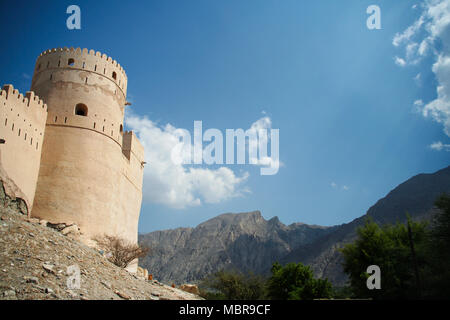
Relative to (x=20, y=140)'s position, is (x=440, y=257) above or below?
below

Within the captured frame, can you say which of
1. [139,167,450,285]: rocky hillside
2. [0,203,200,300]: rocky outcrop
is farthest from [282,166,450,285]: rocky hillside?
[0,203,200,300]: rocky outcrop

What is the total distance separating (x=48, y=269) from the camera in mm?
8914

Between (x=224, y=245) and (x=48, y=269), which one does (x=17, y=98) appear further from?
(x=224, y=245)

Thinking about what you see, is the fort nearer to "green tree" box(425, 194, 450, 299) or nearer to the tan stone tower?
the tan stone tower

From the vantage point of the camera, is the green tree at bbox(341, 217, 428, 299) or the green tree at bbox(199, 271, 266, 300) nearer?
the green tree at bbox(341, 217, 428, 299)

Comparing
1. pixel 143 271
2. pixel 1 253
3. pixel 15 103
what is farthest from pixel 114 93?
pixel 1 253

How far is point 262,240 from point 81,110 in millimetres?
66966

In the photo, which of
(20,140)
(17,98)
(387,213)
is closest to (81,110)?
(17,98)

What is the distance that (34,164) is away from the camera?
52.9ft

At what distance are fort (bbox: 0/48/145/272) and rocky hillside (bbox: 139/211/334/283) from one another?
53700mm

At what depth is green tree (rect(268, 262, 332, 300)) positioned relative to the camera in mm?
19078

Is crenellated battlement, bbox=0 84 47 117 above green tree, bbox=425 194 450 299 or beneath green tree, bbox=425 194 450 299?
above

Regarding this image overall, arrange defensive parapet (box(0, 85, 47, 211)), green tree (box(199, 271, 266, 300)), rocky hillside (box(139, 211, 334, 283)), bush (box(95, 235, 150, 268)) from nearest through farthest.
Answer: defensive parapet (box(0, 85, 47, 211))
bush (box(95, 235, 150, 268))
green tree (box(199, 271, 266, 300))
rocky hillside (box(139, 211, 334, 283))

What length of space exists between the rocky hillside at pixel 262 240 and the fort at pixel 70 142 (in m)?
36.0
